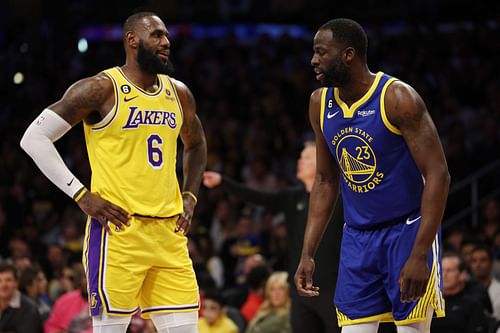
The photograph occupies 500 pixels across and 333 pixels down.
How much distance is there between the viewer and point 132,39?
5055 mm

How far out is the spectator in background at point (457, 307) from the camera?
23.5 ft

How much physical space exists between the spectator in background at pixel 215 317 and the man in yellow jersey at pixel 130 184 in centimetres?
312

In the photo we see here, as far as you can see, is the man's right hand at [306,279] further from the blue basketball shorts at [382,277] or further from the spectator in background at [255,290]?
the spectator in background at [255,290]

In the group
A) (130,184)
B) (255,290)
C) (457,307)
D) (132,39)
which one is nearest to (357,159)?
(130,184)

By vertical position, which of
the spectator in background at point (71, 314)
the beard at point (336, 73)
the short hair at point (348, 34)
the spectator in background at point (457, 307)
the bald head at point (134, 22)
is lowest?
the spectator in background at point (71, 314)

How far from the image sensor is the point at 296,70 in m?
13.7

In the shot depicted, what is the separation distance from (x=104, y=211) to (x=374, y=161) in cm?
134

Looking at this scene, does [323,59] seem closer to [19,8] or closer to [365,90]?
[365,90]

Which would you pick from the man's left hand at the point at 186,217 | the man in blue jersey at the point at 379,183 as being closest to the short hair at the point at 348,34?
the man in blue jersey at the point at 379,183

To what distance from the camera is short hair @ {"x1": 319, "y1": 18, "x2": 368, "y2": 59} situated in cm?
455

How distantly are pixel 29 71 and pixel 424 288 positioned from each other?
1001 cm

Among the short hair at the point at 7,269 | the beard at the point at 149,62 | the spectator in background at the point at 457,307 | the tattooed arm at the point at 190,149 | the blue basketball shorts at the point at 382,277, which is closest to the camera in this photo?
the blue basketball shorts at the point at 382,277

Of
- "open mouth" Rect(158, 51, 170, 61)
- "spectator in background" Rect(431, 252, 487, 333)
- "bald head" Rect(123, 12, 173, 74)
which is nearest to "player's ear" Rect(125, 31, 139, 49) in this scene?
"bald head" Rect(123, 12, 173, 74)

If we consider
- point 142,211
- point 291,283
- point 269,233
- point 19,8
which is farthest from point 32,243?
point 142,211
